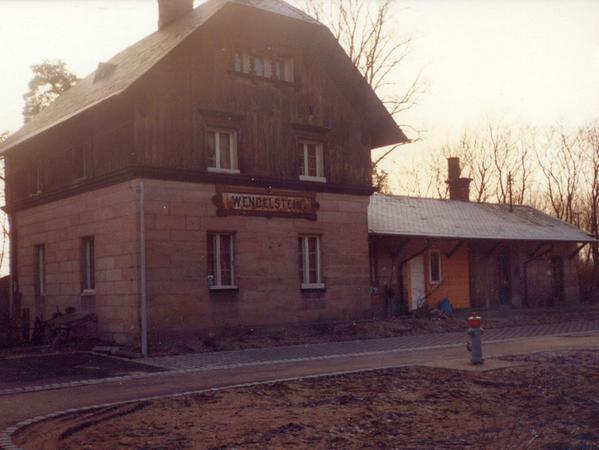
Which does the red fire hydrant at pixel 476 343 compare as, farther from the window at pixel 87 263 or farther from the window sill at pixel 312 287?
the window at pixel 87 263

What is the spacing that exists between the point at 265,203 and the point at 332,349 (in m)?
4.77

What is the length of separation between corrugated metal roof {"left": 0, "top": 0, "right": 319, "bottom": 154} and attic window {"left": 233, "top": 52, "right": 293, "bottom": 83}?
1297 mm

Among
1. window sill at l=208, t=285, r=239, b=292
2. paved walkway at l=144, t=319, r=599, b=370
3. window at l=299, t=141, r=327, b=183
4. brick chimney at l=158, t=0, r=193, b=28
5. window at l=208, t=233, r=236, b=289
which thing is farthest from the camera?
brick chimney at l=158, t=0, r=193, b=28

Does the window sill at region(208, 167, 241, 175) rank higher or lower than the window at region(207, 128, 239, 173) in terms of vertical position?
lower

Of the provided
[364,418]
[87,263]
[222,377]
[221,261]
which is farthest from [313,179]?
[364,418]

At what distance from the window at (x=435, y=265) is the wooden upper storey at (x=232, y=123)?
586 cm

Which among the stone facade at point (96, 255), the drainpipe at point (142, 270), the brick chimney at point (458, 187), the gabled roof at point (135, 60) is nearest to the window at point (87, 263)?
the stone facade at point (96, 255)

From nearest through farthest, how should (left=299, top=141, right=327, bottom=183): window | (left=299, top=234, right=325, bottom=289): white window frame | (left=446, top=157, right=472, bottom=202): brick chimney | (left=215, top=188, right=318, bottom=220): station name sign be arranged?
(left=215, top=188, right=318, bottom=220): station name sign < (left=299, top=234, right=325, bottom=289): white window frame < (left=299, top=141, right=327, bottom=183): window < (left=446, top=157, right=472, bottom=202): brick chimney

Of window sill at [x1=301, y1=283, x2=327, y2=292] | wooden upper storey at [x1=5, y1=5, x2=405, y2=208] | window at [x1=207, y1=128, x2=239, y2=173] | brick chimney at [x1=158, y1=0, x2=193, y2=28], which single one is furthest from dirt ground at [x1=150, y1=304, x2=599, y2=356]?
brick chimney at [x1=158, y1=0, x2=193, y2=28]

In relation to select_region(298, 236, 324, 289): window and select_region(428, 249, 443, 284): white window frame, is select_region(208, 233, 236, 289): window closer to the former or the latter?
select_region(298, 236, 324, 289): window

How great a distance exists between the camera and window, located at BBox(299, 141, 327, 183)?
69.3 ft

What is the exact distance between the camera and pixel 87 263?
64.3ft

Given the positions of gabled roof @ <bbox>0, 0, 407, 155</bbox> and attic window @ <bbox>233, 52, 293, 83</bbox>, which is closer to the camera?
gabled roof @ <bbox>0, 0, 407, 155</bbox>

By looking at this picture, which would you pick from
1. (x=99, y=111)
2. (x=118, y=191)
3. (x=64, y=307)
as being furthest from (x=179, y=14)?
(x=64, y=307)
